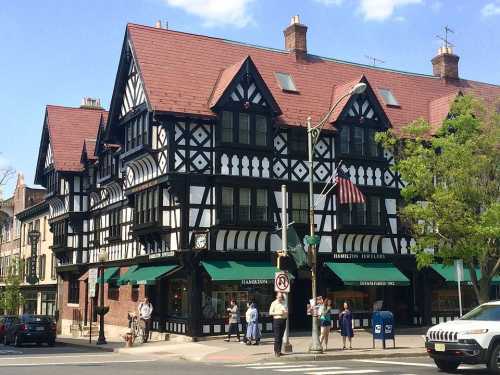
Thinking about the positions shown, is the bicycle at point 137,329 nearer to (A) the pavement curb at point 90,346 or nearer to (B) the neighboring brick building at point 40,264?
(A) the pavement curb at point 90,346

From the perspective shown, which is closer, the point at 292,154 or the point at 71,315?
the point at 292,154

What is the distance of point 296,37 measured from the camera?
121 feet

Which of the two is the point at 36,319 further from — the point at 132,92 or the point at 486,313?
the point at 486,313

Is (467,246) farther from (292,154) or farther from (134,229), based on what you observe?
(134,229)

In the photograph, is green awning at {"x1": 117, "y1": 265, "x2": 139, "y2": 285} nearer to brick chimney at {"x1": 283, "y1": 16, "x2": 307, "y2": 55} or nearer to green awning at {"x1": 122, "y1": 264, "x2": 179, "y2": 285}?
green awning at {"x1": 122, "y1": 264, "x2": 179, "y2": 285}

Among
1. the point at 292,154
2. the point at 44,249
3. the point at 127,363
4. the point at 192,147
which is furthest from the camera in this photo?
the point at 44,249

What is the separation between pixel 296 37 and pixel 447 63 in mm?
10464

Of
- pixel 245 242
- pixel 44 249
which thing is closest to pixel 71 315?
pixel 44 249

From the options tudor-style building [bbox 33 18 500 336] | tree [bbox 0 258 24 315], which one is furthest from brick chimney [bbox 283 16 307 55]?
tree [bbox 0 258 24 315]

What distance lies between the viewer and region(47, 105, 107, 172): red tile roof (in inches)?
1673

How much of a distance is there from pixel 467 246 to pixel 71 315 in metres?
27.9

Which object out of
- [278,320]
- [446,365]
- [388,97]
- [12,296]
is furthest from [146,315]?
[12,296]

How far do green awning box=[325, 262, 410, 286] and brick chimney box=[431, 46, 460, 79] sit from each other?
1464 cm

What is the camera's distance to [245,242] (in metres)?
29.4
